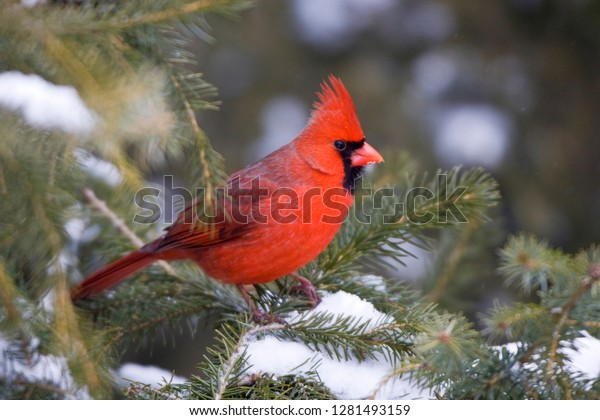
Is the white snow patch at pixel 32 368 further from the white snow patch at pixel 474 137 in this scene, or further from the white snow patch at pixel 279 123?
the white snow patch at pixel 474 137

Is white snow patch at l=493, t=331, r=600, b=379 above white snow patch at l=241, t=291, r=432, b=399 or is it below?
above

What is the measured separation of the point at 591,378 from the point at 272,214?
48.8 inches

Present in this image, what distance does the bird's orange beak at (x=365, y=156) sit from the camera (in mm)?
2449

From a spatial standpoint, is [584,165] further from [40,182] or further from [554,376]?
[40,182]

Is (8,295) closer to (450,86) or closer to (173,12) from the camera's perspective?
(173,12)

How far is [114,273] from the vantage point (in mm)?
2387

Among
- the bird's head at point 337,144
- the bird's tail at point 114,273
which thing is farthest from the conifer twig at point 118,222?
the bird's head at point 337,144

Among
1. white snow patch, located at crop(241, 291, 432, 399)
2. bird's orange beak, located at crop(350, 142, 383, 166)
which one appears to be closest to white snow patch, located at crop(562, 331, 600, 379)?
white snow patch, located at crop(241, 291, 432, 399)

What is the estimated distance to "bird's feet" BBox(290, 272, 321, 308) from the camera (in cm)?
212

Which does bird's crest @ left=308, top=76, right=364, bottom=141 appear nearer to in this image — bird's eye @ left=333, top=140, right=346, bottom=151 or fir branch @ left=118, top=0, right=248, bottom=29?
bird's eye @ left=333, top=140, right=346, bottom=151

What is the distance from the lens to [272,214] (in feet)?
7.97

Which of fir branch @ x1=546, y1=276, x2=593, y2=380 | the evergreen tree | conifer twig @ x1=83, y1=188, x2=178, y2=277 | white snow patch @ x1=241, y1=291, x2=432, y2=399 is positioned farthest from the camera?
conifer twig @ x1=83, y1=188, x2=178, y2=277

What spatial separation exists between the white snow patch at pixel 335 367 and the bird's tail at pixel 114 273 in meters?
0.73
